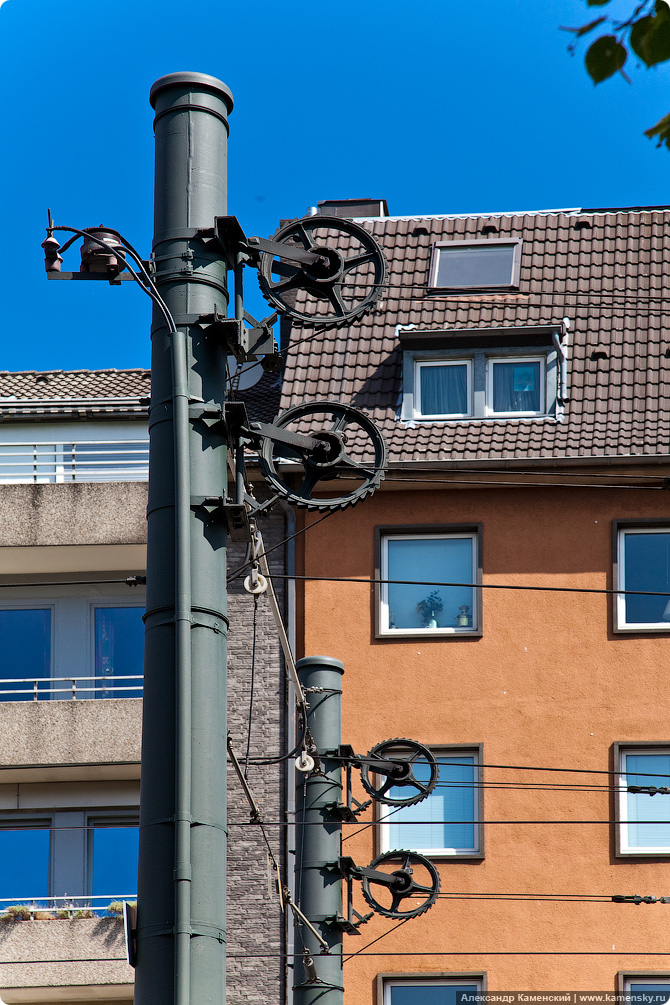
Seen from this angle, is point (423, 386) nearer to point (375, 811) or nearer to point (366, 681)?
point (366, 681)

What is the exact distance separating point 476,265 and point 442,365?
2.29 m

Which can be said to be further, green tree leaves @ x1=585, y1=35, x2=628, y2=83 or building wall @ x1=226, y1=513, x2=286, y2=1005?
building wall @ x1=226, y1=513, x2=286, y2=1005

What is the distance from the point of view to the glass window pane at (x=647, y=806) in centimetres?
2048

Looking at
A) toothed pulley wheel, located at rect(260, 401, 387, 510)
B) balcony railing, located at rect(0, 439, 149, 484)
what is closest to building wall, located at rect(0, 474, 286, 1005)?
balcony railing, located at rect(0, 439, 149, 484)

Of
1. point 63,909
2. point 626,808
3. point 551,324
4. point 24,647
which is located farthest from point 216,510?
point 551,324

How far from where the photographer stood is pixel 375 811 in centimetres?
2091

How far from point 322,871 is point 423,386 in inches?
468

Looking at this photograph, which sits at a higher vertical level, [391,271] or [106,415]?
[391,271]

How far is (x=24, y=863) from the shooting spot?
870 inches

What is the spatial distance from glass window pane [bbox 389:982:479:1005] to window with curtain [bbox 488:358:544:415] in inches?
332

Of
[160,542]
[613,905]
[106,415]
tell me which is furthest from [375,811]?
[160,542]

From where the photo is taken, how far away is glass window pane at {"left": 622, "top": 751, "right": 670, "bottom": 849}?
20.5 m

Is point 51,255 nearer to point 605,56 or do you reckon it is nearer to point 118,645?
point 605,56

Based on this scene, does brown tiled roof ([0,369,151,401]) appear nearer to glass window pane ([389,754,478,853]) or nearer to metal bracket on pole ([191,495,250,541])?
glass window pane ([389,754,478,853])
